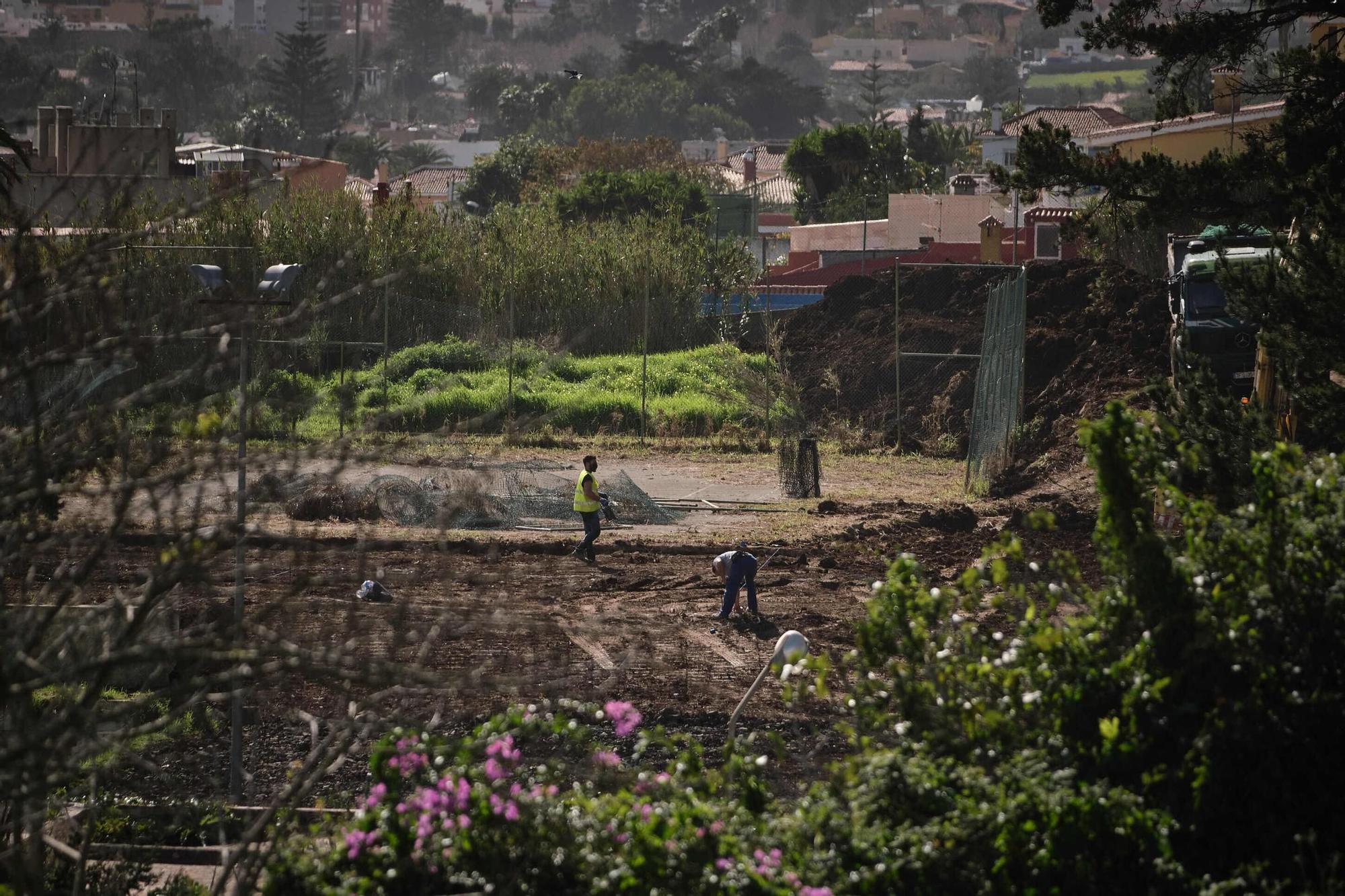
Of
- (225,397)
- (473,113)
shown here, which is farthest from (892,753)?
(473,113)

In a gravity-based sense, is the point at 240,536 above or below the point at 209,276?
below

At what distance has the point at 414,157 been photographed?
117 metres

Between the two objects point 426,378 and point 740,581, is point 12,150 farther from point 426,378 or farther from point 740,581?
point 426,378

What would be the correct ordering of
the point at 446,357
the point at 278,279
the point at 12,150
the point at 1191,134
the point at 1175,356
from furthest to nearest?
1. the point at 1191,134
2. the point at 446,357
3. the point at 1175,356
4. the point at 278,279
5. the point at 12,150

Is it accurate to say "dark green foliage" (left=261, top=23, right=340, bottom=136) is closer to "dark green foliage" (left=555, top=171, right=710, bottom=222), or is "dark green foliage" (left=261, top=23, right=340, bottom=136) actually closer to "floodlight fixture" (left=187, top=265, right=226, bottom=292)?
"dark green foliage" (left=555, top=171, right=710, bottom=222)

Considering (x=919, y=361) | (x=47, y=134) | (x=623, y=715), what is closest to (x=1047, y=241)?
(x=919, y=361)

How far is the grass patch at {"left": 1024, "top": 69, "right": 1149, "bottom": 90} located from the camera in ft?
568

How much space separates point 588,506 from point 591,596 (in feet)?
5.35

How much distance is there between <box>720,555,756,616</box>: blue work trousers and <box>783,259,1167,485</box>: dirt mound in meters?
10.2

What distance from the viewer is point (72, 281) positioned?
5.21 meters

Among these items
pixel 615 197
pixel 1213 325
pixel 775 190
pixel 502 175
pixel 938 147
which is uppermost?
pixel 938 147

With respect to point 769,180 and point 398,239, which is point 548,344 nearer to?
point 398,239

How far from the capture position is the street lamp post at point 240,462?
5.89 m

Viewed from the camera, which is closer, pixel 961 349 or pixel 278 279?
pixel 278 279
